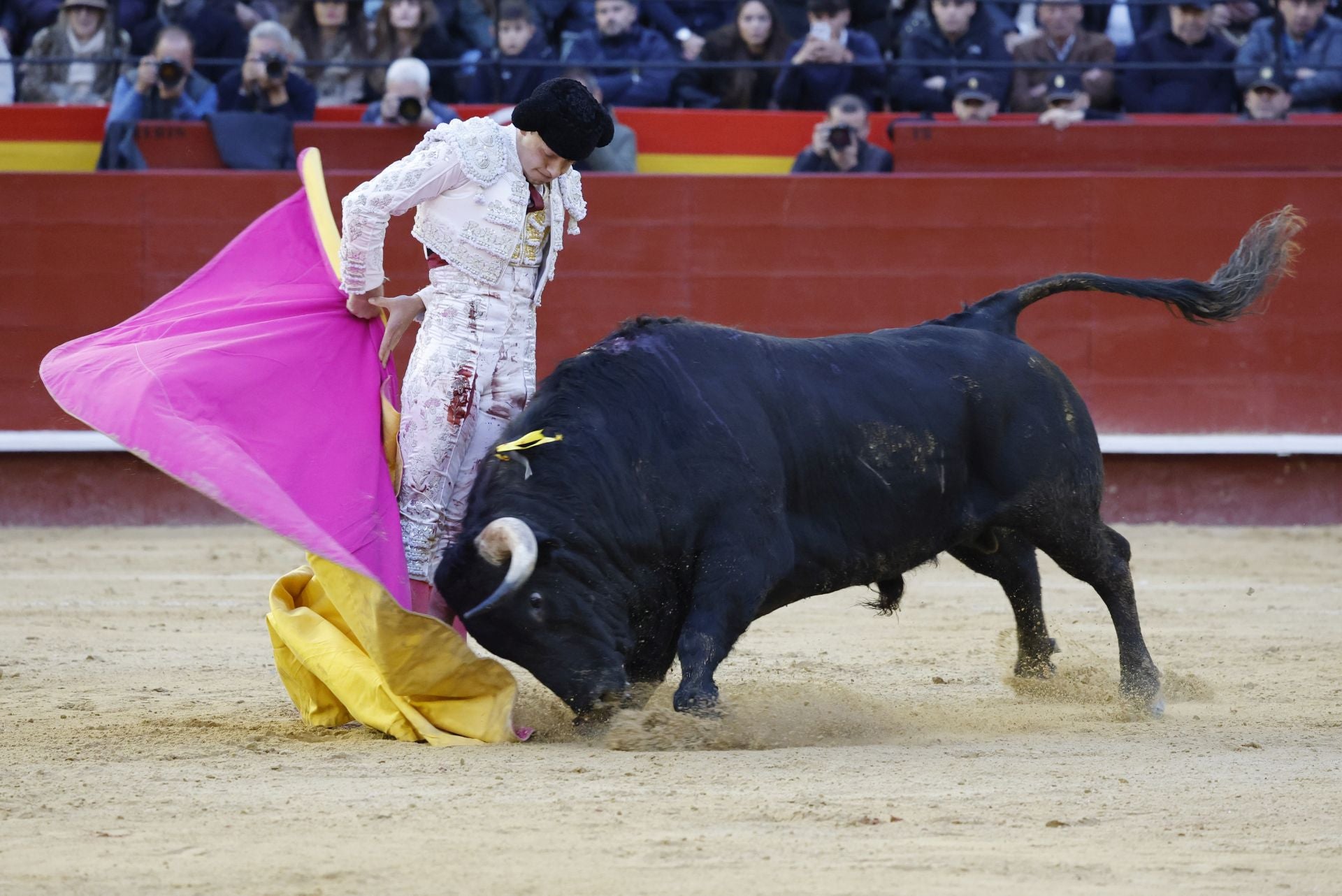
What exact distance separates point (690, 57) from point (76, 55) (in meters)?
2.74

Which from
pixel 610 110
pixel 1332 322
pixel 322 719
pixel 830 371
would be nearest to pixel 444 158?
pixel 830 371

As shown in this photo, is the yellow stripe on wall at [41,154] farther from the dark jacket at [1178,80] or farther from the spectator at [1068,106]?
the dark jacket at [1178,80]

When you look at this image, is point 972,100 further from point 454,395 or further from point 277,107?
point 454,395

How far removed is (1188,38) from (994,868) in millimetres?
6132

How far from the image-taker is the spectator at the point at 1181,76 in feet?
25.7

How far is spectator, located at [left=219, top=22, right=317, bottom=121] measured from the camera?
7.17 metres

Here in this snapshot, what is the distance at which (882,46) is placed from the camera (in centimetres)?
804

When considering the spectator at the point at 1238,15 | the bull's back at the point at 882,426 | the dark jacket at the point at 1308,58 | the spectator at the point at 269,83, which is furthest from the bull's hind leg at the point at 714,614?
the spectator at the point at 1238,15

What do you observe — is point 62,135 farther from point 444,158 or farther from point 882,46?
point 444,158

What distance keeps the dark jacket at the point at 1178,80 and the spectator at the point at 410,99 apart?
3128mm

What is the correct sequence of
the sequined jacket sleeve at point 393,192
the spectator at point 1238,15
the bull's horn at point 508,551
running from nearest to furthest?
the bull's horn at point 508,551 < the sequined jacket sleeve at point 393,192 < the spectator at point 1238,15

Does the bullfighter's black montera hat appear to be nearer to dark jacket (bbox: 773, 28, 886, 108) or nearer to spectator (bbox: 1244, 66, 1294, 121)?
dark jacket (bbox: 773, 28, 886, 108)

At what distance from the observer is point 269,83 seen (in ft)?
23.8

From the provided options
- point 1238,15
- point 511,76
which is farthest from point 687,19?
point 1238,15
